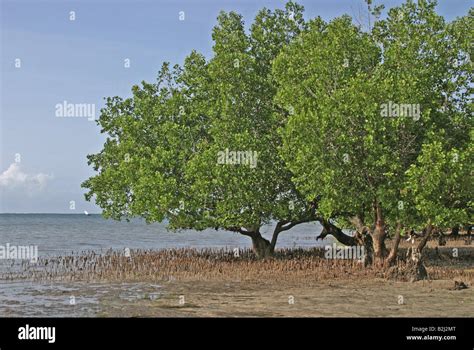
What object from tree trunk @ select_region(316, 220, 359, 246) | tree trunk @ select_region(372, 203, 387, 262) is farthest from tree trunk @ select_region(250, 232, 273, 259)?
tree trunk @ select_region(372, 203, 387, 262)

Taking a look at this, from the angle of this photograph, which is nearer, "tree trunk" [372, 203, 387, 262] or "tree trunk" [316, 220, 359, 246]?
"tree trunk" [372, 203, 387, 262]

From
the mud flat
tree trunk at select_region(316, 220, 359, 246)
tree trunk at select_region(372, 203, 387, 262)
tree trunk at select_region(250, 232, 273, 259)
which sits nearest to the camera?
the mud flat

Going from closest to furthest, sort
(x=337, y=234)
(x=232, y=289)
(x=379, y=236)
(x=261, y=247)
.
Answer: (x=232, y=289) → (x=379, y=236) → (x=261, y=247) → (x=337, y=234)

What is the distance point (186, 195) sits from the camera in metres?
38.0

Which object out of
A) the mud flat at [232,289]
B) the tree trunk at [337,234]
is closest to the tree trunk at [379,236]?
the mud flat at [232,289]

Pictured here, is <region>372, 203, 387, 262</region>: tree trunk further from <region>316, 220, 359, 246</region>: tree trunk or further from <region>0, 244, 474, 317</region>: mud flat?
<region>316, 220, 359, 246</region>: tree trunk

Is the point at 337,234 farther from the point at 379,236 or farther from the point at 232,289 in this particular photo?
the point at 232,289

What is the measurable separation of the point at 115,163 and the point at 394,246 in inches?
779

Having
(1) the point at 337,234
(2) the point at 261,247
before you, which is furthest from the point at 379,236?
→ (2) the point at 261,247

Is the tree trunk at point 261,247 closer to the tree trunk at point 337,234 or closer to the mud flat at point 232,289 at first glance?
the mud flat at point 232,289

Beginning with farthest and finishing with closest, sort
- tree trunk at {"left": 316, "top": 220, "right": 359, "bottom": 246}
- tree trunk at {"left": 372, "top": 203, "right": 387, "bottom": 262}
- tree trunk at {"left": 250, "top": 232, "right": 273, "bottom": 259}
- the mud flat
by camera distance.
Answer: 1. tree trunk at {"left": 316, "top": 220, "right": 359, "bottom": 246}
2. tree trunk at {"left": 250, "top": 232, "right": 273, "bottom": 259}
3. tree trunk at {"left": 372, "top": 203, "right": 387, "bottom": 262}
4. the mud flat

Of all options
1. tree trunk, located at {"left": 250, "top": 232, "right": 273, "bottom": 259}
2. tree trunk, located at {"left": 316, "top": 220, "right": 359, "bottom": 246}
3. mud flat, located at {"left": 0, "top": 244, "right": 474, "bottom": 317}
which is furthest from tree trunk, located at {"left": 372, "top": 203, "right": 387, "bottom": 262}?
tree trunk, located at {"left": 250, "top": 232, "right": 273, "bottom": 259}

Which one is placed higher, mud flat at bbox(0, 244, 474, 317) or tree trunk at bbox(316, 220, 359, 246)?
tree trunk at bbox(316, 220, 359, 246)
